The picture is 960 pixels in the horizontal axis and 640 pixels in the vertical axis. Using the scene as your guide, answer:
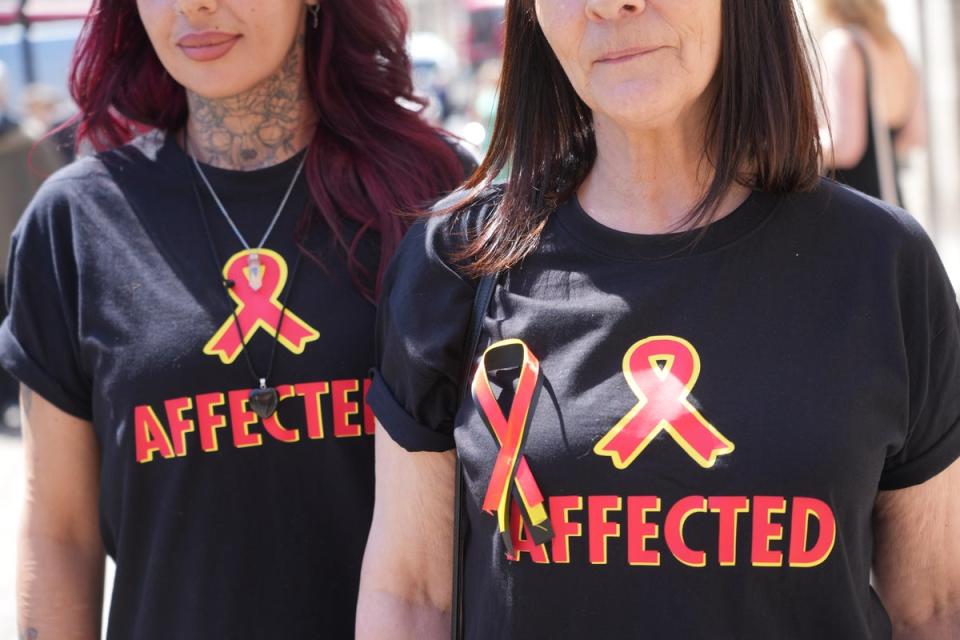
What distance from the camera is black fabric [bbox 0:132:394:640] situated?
2.21 m

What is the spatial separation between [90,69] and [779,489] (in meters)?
1.62

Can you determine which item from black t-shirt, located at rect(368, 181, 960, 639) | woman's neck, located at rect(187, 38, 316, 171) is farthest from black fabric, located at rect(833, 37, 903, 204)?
black t-shirt, located at rect(368, 181, 960, 639)

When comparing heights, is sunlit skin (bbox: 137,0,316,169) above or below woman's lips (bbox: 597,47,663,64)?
above

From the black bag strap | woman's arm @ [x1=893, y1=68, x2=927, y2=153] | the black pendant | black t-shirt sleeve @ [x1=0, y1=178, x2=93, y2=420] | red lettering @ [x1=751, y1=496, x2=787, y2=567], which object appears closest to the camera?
red lettering @ [x1=751, y1=496, x2=787, y2=567]

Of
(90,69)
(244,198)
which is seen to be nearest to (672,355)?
(244,198)

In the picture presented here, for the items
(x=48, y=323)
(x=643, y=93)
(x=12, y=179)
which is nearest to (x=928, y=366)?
(x=643, y=93)

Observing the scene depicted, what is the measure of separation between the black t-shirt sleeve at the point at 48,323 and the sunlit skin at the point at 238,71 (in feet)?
1.04

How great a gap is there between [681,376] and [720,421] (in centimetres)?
8

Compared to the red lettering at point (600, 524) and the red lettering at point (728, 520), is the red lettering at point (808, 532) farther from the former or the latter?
the red lettering at point (600, 524)

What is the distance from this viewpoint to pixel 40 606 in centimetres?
237

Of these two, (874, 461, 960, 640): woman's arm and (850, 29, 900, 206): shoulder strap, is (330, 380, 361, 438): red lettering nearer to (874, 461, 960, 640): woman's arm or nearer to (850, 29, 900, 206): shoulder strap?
(874, 461, 960, 640): woman's arm

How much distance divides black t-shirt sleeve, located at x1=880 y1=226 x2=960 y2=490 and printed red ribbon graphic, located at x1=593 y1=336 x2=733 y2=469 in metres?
0.28

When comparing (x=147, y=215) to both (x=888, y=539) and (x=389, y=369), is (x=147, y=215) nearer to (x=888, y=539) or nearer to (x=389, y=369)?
(x=389, y=369)

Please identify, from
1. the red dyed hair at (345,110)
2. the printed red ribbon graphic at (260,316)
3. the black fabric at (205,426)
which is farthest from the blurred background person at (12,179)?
the printed red ribbon graphic at (260,316)
